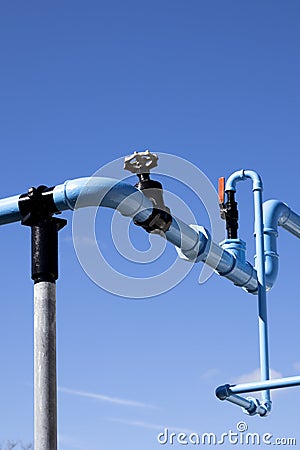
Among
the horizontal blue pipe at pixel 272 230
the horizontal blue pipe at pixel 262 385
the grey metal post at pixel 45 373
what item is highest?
the horizontal blue pipe at pixel 272 230

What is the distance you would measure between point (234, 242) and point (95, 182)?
10.7 feet

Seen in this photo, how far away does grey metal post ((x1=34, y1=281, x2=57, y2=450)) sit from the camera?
6504mm

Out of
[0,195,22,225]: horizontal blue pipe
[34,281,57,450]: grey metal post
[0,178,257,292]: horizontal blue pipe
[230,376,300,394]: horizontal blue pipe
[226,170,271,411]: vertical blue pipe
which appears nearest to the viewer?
[34,281,57,450]: grey metal post

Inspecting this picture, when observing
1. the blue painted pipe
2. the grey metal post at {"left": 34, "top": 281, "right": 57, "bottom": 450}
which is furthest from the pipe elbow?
the grey metal post at {"left": 34, "top": 281, "right": 57, "bottom": 450}

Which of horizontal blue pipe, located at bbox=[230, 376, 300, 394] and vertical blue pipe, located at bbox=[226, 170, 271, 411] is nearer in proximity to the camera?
horizontal blue pipe, located at bbox=[230, 376, 300, 394]

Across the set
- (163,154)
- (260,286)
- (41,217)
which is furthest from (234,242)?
(41,217)

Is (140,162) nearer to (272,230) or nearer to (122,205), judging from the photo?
(122,205)

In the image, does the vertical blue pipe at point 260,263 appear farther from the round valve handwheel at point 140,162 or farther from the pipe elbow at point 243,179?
the round valve handwheel at point 140,162

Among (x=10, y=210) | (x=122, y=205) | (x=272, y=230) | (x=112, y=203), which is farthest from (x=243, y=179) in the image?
(x=10, y=210)

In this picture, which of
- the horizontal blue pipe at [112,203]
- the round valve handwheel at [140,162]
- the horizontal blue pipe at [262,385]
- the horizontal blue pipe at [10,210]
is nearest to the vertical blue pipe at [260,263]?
the horizontal blue pipe at [262,385]

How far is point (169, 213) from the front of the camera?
8258 millimetres

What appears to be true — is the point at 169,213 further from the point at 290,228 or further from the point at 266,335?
the point at 290,228

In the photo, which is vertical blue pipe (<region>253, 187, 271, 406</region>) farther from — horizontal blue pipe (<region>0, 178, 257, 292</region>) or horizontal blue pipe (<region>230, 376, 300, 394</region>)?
horizontal blue pipe (<region>0, 178, 257, 292</region>)

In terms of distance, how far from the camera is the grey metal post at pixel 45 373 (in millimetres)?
6504
